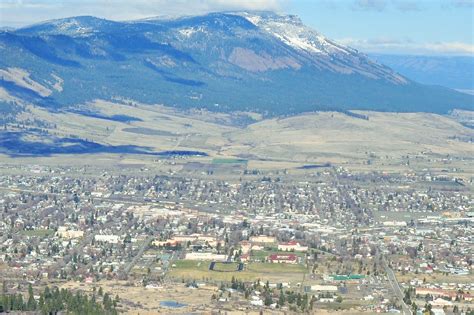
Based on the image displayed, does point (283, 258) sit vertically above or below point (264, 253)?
below

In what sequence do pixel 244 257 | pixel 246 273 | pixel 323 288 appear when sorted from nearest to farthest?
pixel 323 288 → pixel 246 273 → pixel 244 257

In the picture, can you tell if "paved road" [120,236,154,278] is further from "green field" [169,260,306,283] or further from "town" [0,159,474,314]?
"green field" [169,260,306,283]

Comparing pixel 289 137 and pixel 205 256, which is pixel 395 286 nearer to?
pixel 205 256

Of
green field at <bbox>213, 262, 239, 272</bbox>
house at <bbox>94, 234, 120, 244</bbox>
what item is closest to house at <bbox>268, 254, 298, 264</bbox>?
green field at <bbox>213, 262, 239, 272</bbox>

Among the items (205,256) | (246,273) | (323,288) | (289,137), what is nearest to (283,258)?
(205,256)

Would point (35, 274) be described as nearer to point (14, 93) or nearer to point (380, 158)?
point (380, 158)

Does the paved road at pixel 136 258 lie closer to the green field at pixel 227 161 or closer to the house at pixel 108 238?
the house at pixel 108 238

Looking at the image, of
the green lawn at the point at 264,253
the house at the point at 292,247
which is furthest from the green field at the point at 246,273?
the house at the point at 292,247
